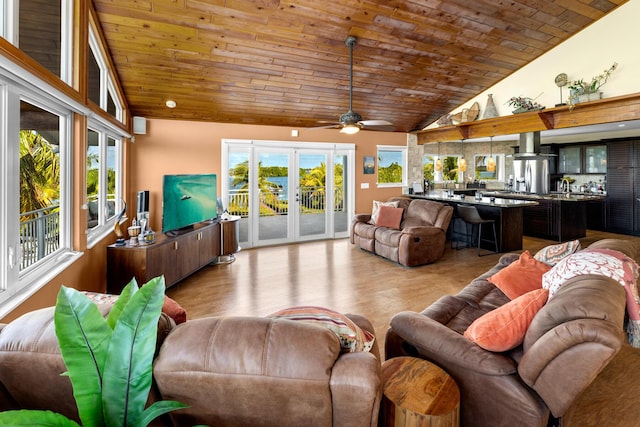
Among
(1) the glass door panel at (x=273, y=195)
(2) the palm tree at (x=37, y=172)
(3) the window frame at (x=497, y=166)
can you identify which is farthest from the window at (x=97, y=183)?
(3) the window frame at (x=497, y=166)

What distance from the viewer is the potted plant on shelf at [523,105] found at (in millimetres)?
5684

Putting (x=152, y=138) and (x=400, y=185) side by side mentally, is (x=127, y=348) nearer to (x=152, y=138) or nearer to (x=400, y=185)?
(x=152, y=138)

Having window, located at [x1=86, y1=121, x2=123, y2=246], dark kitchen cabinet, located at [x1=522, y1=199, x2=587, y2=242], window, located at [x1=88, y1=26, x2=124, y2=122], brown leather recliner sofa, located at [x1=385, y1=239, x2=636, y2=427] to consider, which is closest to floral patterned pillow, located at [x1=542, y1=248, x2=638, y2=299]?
brown leather recliner sofa, located at [x1=385, y1=239, x2=636, y2=427]

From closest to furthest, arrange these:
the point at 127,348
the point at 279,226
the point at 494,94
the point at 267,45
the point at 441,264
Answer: the point at 127,348, the point at 267,45, the point at 441,264, the point at 494,94, the point at 279,226

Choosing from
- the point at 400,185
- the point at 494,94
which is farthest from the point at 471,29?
the point at 400,185

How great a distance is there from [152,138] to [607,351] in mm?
6289

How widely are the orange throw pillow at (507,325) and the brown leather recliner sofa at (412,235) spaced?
332cm

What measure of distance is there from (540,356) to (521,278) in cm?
135

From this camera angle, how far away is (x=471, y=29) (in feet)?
14.7

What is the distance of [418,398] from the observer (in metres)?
1.34

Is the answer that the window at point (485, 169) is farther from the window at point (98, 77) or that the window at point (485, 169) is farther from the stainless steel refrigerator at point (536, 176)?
the window at point (98, 77)

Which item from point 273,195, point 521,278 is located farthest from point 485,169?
point 521,278

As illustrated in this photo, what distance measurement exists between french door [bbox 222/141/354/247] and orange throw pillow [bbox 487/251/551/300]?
4.72 meters

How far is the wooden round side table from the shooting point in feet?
4.15
